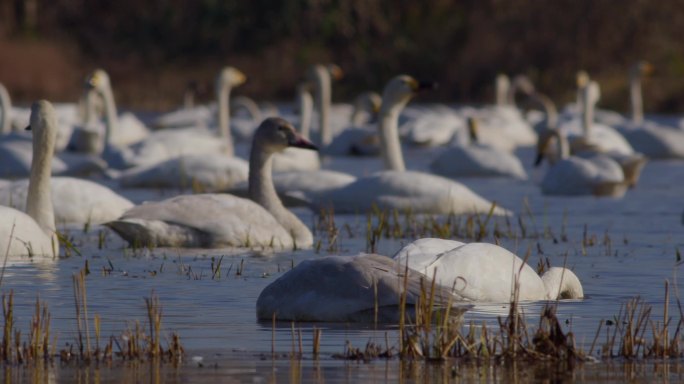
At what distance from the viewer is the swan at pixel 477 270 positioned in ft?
24.0

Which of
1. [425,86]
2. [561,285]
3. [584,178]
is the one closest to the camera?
[561,285]

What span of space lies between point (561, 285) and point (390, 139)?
26.7 feet

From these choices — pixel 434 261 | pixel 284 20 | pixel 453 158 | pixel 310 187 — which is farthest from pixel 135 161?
pixel 284 20

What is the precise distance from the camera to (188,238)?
35.3 ft

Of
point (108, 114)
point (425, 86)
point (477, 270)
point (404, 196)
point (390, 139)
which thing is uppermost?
point (108, 114)

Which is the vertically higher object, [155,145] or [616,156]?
[155,145]

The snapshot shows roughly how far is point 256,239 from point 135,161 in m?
9.16

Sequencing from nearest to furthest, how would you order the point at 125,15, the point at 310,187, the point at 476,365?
the point at 476,365, the point at 310,187, the point at 125,15

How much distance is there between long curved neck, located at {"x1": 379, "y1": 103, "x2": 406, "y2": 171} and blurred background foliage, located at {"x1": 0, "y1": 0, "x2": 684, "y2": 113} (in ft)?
71.7

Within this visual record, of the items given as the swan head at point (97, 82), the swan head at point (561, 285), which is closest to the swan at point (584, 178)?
the swan head at point (97, 82)

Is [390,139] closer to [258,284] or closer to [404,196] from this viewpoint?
[404,196]

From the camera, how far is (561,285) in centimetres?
773

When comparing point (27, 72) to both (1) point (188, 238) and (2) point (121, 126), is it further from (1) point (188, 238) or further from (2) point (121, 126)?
(1) point (188, 238)

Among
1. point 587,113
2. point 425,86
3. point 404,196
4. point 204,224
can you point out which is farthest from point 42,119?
point 587,113
